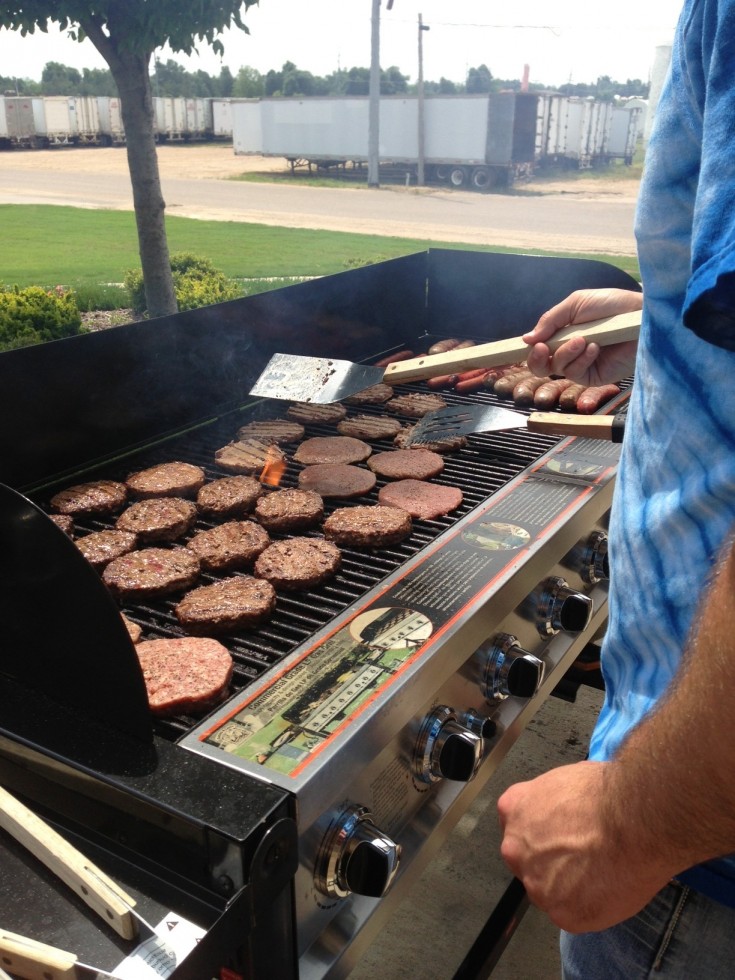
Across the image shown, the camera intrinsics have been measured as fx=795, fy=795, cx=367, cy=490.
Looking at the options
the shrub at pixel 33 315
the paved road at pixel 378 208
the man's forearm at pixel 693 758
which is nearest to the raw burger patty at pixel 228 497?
the man's forearm at pixel 693 758

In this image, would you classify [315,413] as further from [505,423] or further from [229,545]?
[229,545]

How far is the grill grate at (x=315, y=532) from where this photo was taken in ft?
5.81

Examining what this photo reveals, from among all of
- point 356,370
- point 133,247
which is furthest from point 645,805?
point 133,247

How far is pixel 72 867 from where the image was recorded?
1.11m

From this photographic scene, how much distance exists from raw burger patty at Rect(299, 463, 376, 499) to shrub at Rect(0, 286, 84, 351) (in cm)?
373

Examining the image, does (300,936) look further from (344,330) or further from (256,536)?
(344,330)

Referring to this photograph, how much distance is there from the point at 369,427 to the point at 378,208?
6.41m

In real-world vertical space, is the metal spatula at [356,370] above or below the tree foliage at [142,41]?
below

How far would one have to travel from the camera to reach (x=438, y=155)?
43.2 ft

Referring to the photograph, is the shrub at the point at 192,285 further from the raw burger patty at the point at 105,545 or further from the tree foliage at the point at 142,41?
the raw burger patty at the point at 105,545

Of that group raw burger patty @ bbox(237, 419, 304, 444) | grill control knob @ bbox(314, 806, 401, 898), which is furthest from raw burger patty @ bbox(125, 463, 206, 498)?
grill control knob @ bbox(314, 806, 401, 898)

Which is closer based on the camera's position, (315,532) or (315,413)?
(315,532)

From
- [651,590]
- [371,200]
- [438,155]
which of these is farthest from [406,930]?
[438,155]

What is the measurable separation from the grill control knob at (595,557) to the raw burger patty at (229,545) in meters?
0.97
